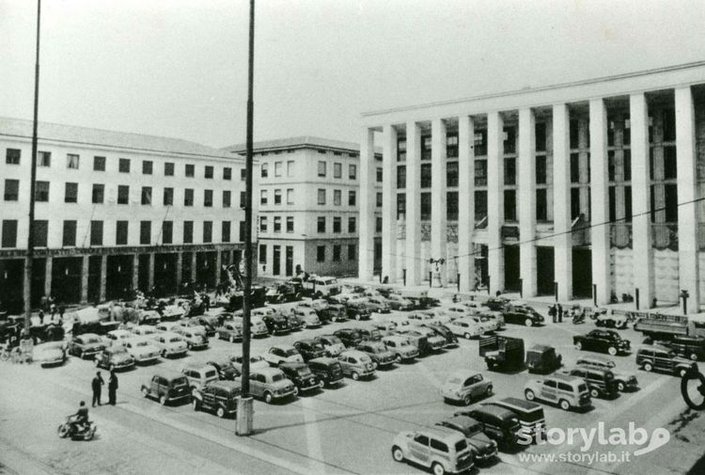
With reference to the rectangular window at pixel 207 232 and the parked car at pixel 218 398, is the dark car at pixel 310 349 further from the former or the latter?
the rectangular window at pixel 207 232

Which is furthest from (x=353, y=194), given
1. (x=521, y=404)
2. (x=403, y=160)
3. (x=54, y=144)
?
(x=521, y=404)

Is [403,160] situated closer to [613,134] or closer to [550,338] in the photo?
[613,134]

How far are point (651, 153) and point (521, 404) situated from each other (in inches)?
1677

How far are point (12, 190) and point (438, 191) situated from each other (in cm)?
4310

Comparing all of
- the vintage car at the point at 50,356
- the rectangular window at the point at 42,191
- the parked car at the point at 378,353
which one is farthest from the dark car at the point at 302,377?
the rectangular window at the point at 42,191

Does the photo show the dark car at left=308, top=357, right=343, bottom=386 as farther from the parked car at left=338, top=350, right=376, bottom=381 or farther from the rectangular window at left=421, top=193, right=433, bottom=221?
the rectangular window at left=421, top=193, right=433, bottom=221

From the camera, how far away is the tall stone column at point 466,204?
58594mm

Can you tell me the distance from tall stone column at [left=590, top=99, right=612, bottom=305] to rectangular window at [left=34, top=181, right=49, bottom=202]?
51.4 meters

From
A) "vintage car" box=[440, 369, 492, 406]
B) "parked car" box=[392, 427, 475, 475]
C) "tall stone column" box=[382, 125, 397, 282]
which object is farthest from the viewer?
"tall stone column" box=[382, 125, 397, 282]

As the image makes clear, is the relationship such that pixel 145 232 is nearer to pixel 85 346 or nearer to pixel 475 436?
pixel 85 346

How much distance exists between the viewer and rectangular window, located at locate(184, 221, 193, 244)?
5744 centimetres

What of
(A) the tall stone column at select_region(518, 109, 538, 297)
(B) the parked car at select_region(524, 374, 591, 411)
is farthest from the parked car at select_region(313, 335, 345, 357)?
(A) the tall stone column at select_region(518, 109, 538, 297)

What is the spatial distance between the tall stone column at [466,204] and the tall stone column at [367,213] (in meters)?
12.4

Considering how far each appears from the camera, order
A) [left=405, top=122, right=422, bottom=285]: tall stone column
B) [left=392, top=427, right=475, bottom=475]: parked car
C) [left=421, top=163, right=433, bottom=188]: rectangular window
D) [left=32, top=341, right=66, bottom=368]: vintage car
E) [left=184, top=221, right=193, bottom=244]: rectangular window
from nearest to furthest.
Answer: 1. [left=392, top=427, right=475, bottom=475]: parked car
2. [left=32, top=341, right=66, bottom=368]: vintage car
3. [left=184, top=221, right=193, bottom=244]: rectangular window
4. [left=405, top=122, right=422, bottom=285]: tall stone column
5. [left=421, top=163, right=433, bottom=188]: rectangular window
